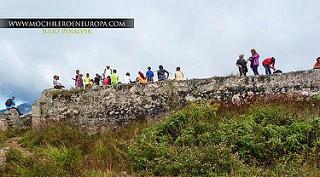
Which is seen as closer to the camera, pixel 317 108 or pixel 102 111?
pixel 317 108

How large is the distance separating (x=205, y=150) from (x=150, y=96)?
264 inches

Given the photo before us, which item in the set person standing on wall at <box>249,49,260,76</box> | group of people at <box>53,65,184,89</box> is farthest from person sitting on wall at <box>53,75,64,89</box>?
person standing on wall at <box>249,49,260,76</box>

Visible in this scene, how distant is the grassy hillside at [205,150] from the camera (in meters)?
10.9

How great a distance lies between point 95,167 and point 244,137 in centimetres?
389

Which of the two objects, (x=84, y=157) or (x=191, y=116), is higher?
(x=191, y=116)

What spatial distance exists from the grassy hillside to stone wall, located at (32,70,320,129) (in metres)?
1.76

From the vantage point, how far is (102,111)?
17.8 metres

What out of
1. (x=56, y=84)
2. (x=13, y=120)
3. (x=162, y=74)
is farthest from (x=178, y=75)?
(x=13, y=120)

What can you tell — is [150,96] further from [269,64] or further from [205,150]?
[205,150]

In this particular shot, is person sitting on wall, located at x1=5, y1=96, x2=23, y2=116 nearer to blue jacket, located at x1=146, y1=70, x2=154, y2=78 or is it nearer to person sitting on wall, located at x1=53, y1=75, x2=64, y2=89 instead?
person sitting on wall, located at x1=53, y1=75, x2=64, y2=89

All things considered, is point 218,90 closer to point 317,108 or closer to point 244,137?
point 317,108

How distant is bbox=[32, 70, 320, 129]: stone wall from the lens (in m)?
17.0

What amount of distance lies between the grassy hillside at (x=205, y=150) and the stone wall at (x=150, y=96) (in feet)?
5.77

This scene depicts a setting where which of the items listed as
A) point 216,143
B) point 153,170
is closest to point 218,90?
point 216,143
